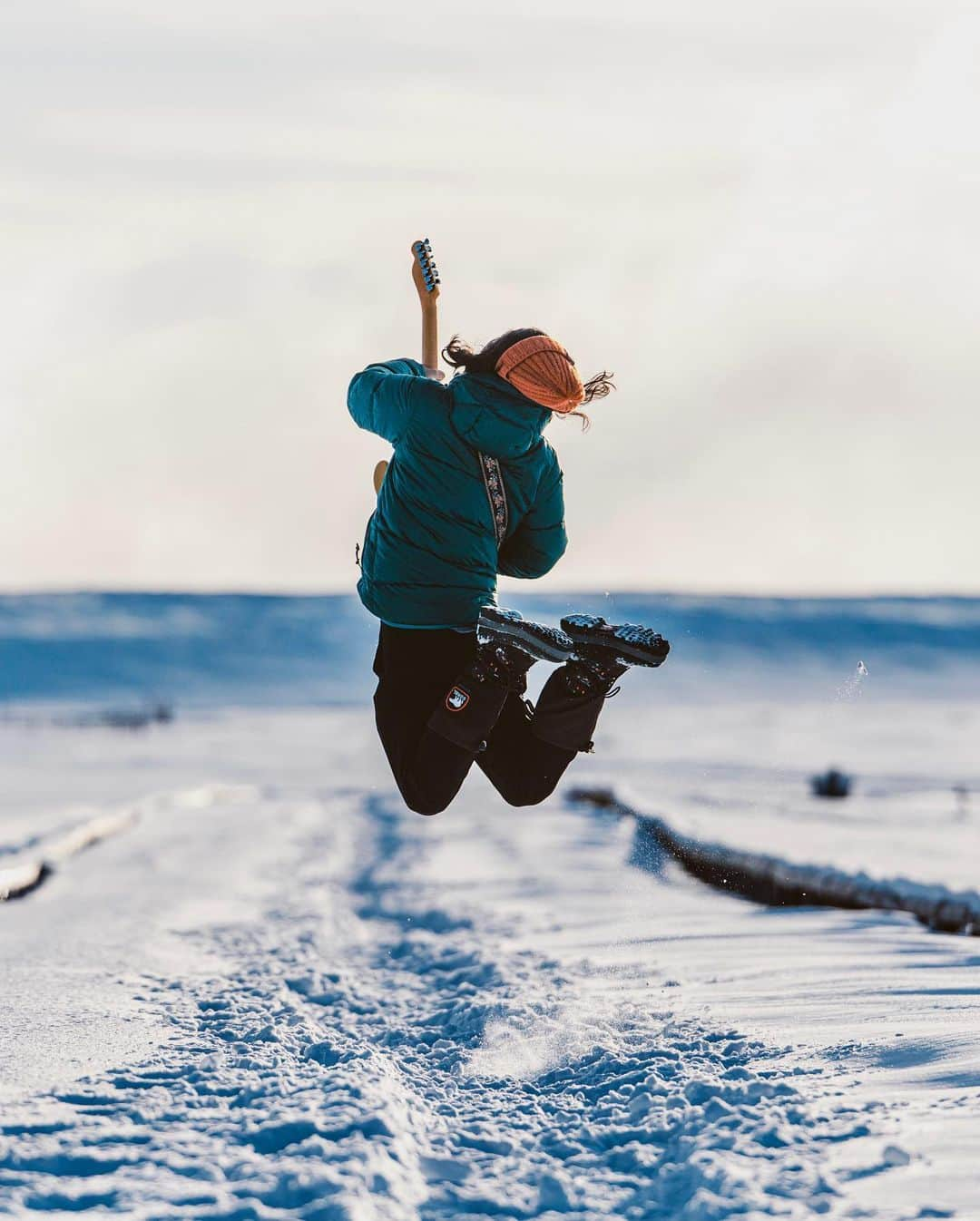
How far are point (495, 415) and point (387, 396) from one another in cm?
37

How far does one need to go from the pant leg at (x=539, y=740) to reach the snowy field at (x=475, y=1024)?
0.60 metres

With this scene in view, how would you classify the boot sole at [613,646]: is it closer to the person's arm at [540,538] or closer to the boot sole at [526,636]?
the boot sole at [526,636]

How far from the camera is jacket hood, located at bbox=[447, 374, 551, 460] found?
405 cm

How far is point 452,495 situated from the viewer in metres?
4.23

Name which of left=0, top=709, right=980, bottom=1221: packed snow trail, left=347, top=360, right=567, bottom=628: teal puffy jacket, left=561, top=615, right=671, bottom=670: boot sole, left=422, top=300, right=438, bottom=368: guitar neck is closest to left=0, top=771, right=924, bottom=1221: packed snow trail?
left=0, top=709, right=980, bottom=1221: packed snow trail

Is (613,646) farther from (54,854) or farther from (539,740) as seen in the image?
(54,854)

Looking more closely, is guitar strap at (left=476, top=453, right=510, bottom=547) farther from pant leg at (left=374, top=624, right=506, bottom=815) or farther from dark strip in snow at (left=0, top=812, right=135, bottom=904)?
dark strip in snow at (left=0, top=812, right=135, bottom=904)

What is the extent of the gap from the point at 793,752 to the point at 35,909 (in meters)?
28.9

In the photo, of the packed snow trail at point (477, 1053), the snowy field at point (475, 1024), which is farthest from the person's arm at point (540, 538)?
the packed snow trail at point (477, 1053)

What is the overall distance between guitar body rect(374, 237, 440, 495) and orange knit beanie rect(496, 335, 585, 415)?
2.23 feet

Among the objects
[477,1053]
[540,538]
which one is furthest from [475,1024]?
[540,538]

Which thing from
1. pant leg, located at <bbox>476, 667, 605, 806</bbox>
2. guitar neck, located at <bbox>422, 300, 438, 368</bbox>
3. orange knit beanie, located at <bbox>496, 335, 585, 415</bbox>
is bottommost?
pant leg, located at <bbox>476, 667, 605, 806</bbox>

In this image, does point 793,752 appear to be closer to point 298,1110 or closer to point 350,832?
point 350,832

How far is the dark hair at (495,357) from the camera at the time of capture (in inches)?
159
